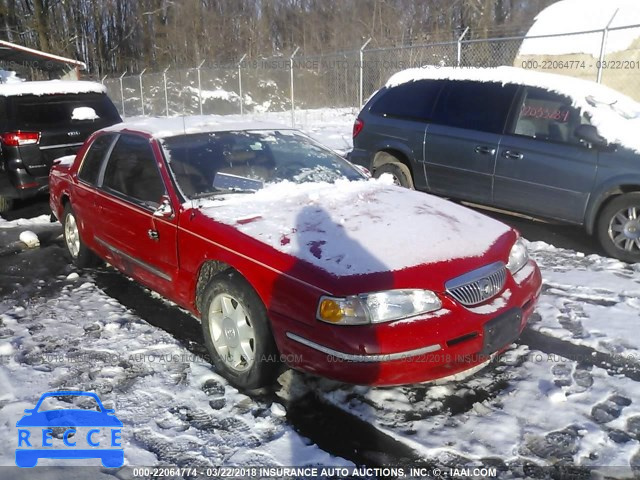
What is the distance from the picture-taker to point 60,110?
25.7 feet

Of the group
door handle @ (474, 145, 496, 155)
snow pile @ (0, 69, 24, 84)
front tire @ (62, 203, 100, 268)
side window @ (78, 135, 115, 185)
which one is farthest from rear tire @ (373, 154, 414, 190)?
snow pile @ (0, 69, 24, 84)

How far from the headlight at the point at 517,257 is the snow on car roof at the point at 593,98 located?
250 centimetres

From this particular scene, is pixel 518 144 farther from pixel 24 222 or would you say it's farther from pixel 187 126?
pixel 24 222

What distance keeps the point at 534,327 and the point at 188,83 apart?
2582 cm

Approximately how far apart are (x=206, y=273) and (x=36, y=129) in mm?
5431

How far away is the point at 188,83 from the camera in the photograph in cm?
2695

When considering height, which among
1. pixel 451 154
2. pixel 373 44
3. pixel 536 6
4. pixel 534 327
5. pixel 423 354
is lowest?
pixel 534 327

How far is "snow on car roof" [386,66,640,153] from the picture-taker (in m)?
5.25

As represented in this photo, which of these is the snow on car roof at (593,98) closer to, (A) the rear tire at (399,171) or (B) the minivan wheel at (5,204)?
(A) the rear tire at (399,171)

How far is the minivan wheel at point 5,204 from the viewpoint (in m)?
7.86

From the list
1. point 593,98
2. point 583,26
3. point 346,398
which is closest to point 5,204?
point 346,398

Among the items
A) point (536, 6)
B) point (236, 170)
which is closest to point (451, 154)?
point (236, 170)

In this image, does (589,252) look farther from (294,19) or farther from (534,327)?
(294,19)

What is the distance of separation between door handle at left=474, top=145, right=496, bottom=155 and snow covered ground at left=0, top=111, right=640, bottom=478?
2088 mm
